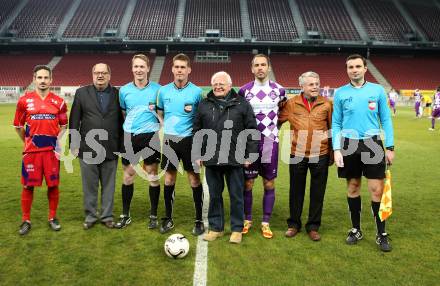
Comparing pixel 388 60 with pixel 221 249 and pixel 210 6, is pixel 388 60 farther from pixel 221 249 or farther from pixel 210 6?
pixel 221 249

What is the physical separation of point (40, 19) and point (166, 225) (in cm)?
4882

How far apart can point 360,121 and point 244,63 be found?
4104 centimetres

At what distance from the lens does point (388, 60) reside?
4697cm

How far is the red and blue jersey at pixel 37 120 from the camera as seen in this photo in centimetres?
495

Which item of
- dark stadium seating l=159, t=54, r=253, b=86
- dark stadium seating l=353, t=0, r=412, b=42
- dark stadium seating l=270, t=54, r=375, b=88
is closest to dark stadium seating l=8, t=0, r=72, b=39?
dark stadium seating l=159, t=54, r=253, b=86

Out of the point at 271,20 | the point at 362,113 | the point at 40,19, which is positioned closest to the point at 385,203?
the point at 362,113

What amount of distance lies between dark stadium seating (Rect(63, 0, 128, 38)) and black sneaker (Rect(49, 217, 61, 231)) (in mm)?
42794

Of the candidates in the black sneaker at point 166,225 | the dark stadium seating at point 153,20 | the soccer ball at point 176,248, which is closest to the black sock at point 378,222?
the soccer ball at point 176,248

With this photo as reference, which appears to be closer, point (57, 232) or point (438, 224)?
point (57, 232)

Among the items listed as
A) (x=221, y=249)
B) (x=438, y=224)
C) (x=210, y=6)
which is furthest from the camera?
(x=210, y=6)

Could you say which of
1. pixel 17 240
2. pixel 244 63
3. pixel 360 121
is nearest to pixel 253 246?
pixel 360 121

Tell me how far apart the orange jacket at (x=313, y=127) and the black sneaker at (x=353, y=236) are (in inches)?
39.9

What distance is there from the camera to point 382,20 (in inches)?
1877

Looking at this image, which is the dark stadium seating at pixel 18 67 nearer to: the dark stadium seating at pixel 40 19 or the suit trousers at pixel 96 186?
the dark stadium seating at pixel 40 19
